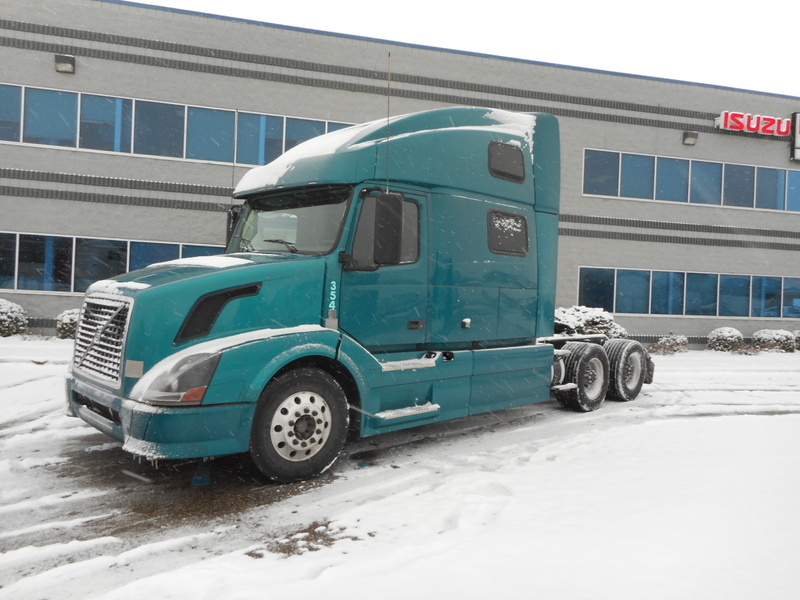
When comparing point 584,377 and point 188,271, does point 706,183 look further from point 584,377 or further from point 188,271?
point 188,271

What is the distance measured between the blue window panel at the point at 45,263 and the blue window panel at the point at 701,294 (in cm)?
1831

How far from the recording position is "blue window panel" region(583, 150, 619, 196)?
1995cm

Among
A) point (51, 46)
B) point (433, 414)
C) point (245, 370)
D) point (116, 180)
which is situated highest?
point (51, 46)

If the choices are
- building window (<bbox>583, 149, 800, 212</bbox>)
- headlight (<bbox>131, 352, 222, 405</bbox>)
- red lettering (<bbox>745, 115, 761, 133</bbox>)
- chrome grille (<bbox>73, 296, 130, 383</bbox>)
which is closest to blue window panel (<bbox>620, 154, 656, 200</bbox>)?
building window (<bbox>583, 149, 800, 212</bbox>)

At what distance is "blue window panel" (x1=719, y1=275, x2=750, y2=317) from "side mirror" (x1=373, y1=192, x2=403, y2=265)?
18.7 m

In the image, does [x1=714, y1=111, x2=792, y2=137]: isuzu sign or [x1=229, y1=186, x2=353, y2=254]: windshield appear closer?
[x1=229, y1=186, x2=353, y2=254]: windshield

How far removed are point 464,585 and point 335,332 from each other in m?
2.54

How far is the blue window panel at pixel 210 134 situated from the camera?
16750mm

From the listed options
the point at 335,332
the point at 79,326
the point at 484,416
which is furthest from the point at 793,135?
the point at 79,326

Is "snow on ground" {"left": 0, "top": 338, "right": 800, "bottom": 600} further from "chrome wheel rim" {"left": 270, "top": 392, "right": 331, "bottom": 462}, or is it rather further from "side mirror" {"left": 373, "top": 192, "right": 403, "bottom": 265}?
"side mirror" {"left": 373, "top": 192, "right": 403, "bottom": 265}

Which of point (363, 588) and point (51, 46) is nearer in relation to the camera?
point (363, 588)

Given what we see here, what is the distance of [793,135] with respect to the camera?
70.6ft

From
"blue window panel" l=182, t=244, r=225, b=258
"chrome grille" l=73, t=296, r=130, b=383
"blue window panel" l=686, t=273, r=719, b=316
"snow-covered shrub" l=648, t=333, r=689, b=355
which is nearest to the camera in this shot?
"chrome grille" l=73, t=296, r=130, b=383

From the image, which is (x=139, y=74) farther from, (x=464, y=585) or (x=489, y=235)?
(x=464, y=585)
